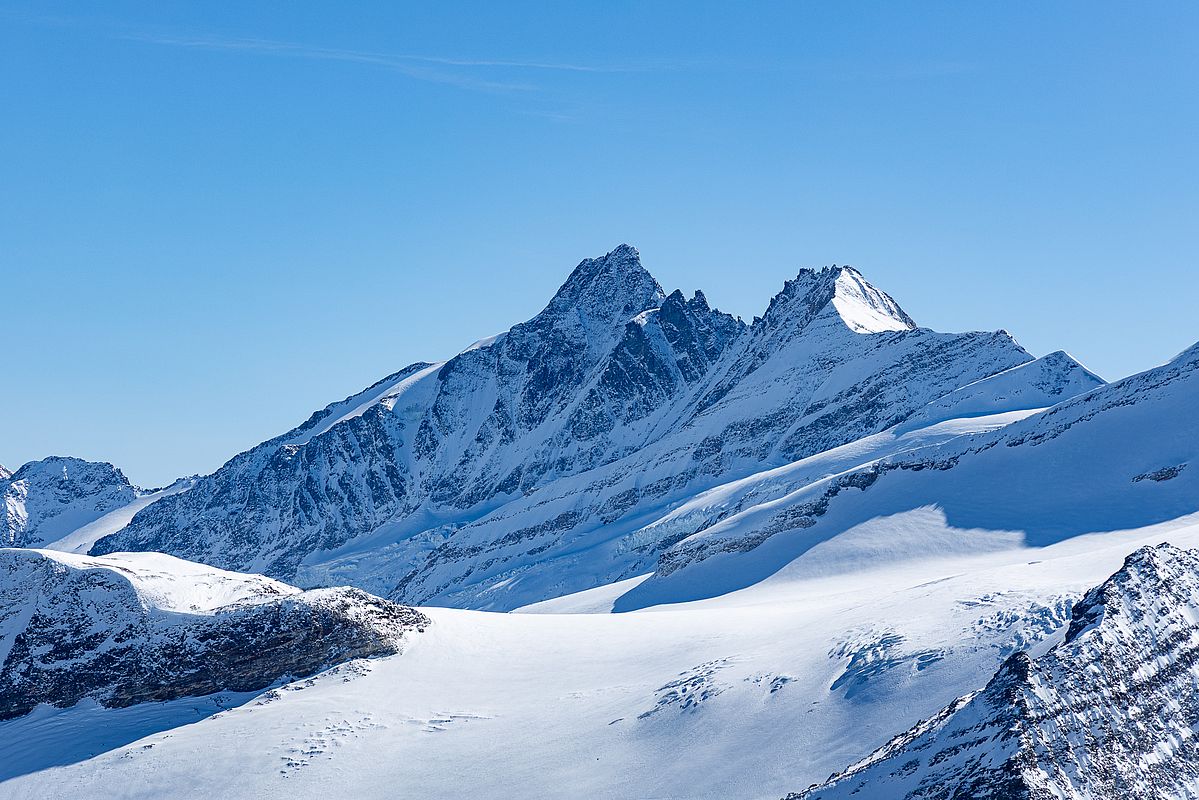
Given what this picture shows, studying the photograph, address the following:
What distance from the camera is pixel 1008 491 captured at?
90.6 metres

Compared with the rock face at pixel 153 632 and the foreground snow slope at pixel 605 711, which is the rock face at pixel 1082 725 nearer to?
the foreground snow slope at pixel 605 711

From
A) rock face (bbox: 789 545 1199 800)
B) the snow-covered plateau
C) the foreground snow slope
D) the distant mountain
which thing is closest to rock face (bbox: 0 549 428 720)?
the snow-covered plateau

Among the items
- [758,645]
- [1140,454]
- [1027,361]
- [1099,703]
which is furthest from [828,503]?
[1099,703]

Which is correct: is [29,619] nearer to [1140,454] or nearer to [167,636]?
[167,636]

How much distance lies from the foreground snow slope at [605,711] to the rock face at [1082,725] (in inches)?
151

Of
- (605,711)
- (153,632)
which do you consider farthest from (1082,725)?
(153,632)

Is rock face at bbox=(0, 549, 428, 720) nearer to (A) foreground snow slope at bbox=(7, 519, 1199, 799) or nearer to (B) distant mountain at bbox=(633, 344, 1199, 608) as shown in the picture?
(A) foreground snow slope at bbox=(7, 519, 1199, 799)

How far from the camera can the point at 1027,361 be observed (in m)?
145

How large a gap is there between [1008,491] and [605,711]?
51467 mm

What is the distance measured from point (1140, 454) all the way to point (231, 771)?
6883 cm

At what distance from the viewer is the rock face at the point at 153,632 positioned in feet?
192

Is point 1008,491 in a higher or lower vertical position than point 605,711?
lower

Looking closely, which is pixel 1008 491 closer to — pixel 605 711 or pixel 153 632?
pixel 605 711

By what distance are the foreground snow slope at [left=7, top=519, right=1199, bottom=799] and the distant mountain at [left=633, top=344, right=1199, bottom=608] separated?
61.0 feet
